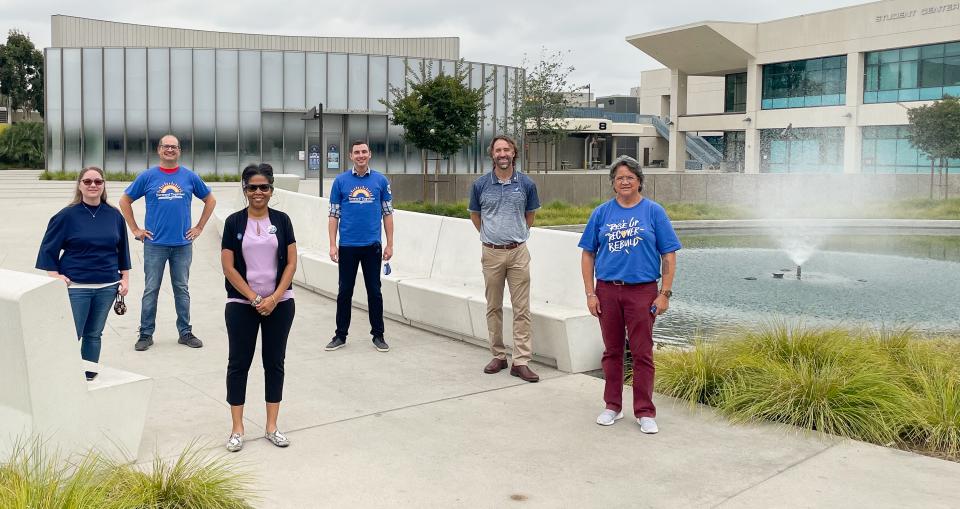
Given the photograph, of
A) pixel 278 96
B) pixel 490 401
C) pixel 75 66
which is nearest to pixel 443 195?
pixel 278 96

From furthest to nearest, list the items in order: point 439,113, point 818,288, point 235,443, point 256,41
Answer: point 256,41, point 439,113, point 818,288, point 235,443

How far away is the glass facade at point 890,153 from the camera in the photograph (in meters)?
47.9

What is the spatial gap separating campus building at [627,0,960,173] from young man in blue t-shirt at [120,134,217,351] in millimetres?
42432

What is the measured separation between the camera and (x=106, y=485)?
4312 millimetres

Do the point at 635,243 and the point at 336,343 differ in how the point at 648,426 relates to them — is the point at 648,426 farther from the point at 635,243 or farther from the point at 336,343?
the point at 336,343

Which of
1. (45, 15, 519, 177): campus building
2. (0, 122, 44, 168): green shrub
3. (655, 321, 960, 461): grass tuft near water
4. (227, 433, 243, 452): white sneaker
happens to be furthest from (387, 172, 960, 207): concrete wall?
(0, 122, 44, 168): green shrub

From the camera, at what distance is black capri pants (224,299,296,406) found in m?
5.61

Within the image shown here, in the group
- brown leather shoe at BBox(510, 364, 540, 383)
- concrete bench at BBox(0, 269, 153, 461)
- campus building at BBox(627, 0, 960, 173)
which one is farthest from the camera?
campus building at BBox(627, 0, 960, 173)

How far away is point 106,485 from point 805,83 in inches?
2138

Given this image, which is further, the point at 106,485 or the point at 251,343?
the point at 251,343

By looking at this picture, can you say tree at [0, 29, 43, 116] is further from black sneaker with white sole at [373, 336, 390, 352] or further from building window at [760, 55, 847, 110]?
black sneaker with white sole at [373, 336, 390, 352]

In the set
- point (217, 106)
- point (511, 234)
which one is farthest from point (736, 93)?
point (511, 234)

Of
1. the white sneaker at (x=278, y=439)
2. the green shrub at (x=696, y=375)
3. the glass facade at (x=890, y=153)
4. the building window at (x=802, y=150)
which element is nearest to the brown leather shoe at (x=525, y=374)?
the green shrub at (x=696, y=375)

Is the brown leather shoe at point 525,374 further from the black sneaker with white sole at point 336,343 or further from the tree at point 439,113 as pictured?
the tree at point 439,113
